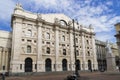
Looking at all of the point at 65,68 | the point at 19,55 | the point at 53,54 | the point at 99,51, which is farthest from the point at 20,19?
the point at 99,51

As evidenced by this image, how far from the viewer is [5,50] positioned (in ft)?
142

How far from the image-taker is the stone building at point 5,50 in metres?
41.7

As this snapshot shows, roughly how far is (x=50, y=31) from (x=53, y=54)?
803cm

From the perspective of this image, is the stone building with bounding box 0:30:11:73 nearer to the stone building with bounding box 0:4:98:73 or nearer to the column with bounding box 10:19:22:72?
the stone building with bounding box 0:4:98:73

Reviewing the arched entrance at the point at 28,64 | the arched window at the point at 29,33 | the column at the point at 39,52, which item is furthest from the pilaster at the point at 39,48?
the arched window at the point at 29,33

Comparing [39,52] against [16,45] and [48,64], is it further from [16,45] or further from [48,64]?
[16,45]

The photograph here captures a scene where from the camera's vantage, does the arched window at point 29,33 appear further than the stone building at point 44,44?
Yes

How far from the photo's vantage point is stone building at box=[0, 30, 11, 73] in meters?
41.7

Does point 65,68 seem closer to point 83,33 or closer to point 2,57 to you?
point 83,33

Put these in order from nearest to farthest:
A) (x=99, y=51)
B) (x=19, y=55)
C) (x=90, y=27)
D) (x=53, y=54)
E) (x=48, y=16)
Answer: (x=19, y=55) → (x=53, y=54) → (x=48, y=16) → (x=90, y=27) → (x=99, y=51)

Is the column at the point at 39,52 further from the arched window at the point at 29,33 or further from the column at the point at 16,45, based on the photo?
the column at the point at 16,45

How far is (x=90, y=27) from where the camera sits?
206 feet

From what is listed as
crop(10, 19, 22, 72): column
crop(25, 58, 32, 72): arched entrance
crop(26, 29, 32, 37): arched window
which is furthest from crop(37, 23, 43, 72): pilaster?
crop(10, 19, 22, 72): column

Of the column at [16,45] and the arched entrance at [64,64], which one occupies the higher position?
the column at [16,45]
